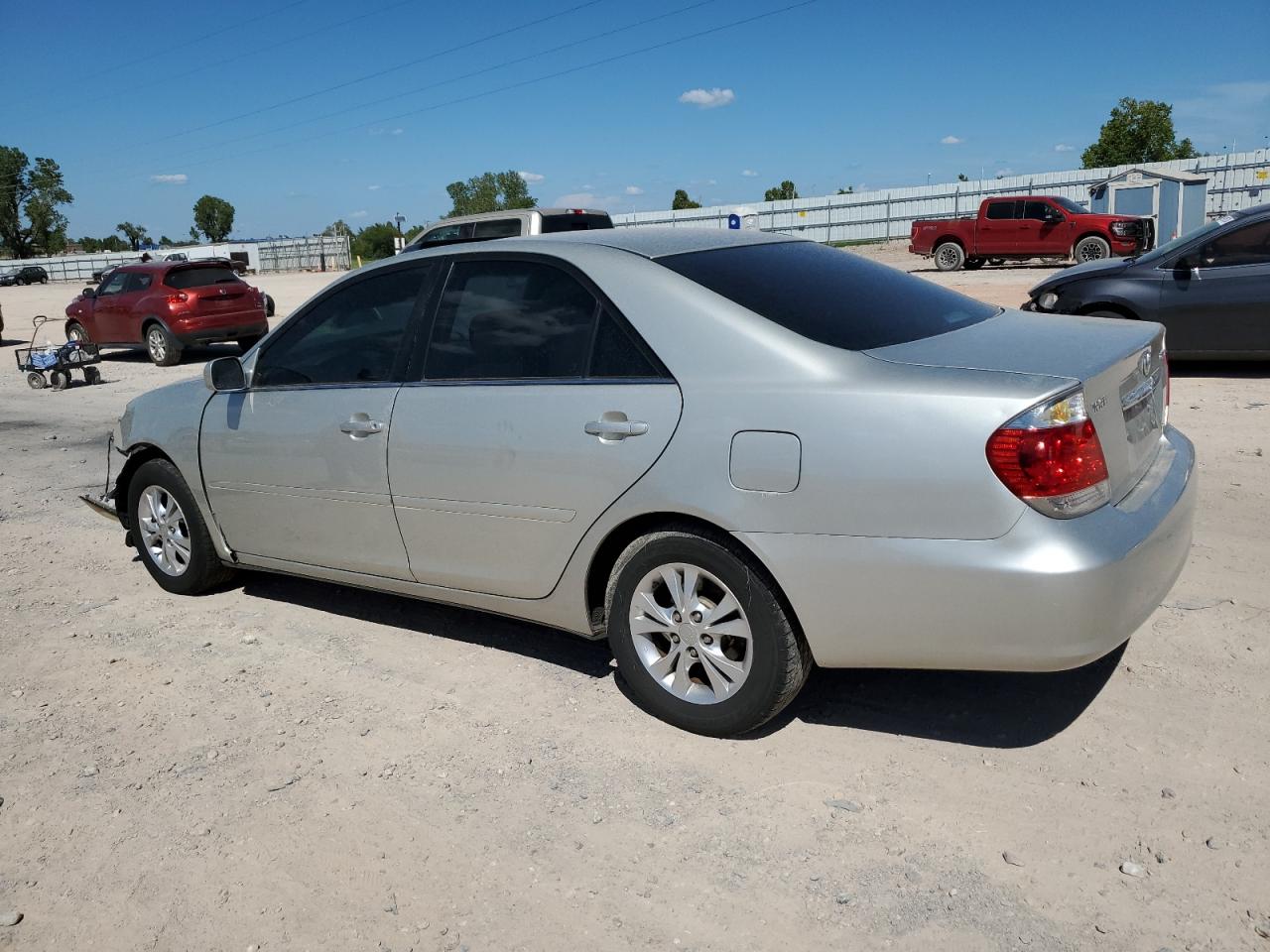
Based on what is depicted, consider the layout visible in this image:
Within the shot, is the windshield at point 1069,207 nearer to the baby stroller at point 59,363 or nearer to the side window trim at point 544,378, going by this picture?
the baby stroller at point 59,363

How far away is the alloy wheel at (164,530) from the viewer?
17.6 ft

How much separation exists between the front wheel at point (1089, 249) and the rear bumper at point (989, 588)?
25.2 meters

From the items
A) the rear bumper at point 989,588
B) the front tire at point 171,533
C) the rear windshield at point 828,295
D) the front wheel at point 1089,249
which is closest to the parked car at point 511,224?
the front tire at point 171,533

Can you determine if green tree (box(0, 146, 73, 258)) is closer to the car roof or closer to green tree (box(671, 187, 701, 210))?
green tree (box(671, 187, 701, 210))

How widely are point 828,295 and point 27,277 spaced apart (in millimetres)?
82066

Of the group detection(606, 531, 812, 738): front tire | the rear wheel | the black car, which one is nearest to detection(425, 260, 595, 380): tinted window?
detection(606, 531, 812, 738): front tire

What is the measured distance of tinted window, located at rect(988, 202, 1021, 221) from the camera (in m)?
27.0

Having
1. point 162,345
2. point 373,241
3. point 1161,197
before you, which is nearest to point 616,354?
point 162,345

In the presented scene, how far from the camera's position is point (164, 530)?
5.42 meters

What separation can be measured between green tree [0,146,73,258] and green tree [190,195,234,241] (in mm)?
18138

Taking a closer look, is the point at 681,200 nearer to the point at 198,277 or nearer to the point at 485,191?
the point at 485,191

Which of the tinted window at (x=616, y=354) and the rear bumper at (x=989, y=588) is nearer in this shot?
the rear bumper at (x=989, y=588)

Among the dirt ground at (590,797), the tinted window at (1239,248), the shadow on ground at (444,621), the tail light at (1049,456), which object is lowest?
the dirt ground at (590,797)

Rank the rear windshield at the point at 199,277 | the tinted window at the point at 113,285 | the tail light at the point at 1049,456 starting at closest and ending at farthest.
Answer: the tail light at the point at 1049,456 → the rear windshield at the point at 199,277 → the tinted window at the point at 113,285
